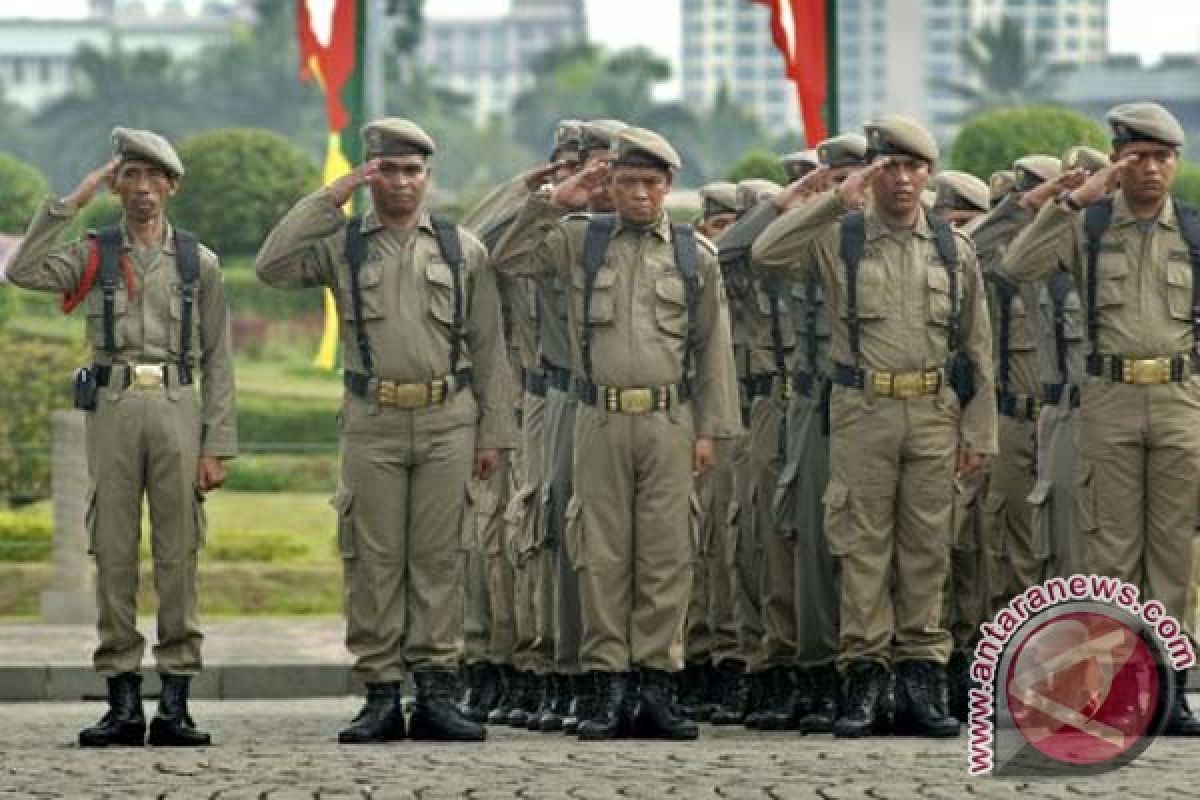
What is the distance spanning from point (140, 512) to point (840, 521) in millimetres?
2524

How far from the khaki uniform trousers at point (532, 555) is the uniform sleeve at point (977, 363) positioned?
65.6 inches

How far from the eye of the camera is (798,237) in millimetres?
15945

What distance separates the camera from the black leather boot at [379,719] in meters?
15.3

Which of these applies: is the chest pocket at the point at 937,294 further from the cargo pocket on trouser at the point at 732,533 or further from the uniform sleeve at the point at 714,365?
the cargo pocket on trouser at the point at 732,533

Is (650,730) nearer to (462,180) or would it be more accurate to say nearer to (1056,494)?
(1056,494)

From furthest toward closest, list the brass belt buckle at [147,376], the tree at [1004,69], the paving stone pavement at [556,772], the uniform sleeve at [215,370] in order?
the tree at [1004,69]
the uniform sleeve at [215,370]
the brass belt buckle at [147,376]
the paving stone pavement at [556,772]

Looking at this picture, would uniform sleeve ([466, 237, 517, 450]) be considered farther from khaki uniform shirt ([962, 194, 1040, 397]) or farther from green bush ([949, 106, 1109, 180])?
green bush ([949, 106, 1109, 180])

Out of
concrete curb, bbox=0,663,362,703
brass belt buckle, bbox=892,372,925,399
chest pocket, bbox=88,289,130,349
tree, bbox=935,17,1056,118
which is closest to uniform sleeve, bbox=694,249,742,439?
brass belt buckle, bbox=892,372,925,399

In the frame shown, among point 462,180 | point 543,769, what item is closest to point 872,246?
point 543,769

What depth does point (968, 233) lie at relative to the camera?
17.0 meters

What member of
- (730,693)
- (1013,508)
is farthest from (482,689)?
(1013,508)

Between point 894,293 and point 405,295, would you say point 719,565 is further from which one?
point 405,295

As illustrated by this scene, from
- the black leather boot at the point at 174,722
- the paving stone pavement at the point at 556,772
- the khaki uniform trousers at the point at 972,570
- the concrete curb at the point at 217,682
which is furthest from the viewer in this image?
the concrete curb at the point at 217,682

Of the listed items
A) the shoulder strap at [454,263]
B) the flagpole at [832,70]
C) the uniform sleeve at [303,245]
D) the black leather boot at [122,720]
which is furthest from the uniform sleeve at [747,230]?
the flagpole at [832,70]
